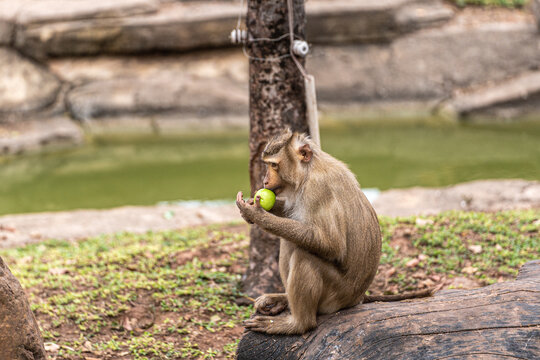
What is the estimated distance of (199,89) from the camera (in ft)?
44.2

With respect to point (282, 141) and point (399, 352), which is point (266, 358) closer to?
point (399, 352)

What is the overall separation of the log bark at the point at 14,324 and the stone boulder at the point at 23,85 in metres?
10.5

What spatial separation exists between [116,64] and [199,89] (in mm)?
2035

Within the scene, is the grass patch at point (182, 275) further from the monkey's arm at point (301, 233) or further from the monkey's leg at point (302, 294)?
the monkey's arm at point (301, 233)

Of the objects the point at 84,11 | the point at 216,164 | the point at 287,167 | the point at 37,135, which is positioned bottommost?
the point at 216,164

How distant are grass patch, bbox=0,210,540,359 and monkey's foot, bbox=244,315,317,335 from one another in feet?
2.29

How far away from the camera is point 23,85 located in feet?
44.4

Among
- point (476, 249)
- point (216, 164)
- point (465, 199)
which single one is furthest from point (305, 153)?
point (216, 164)

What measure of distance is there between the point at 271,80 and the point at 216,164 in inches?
268

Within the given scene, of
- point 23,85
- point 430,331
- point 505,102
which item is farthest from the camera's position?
point 23,85

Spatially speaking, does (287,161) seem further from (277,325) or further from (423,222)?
(423,222)

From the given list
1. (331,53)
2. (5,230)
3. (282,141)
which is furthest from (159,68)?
(282,141)

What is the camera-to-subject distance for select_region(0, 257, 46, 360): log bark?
362cm

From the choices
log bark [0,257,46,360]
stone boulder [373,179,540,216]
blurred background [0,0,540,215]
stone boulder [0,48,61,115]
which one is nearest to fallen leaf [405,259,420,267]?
stone boulder [373,179,540,216]
